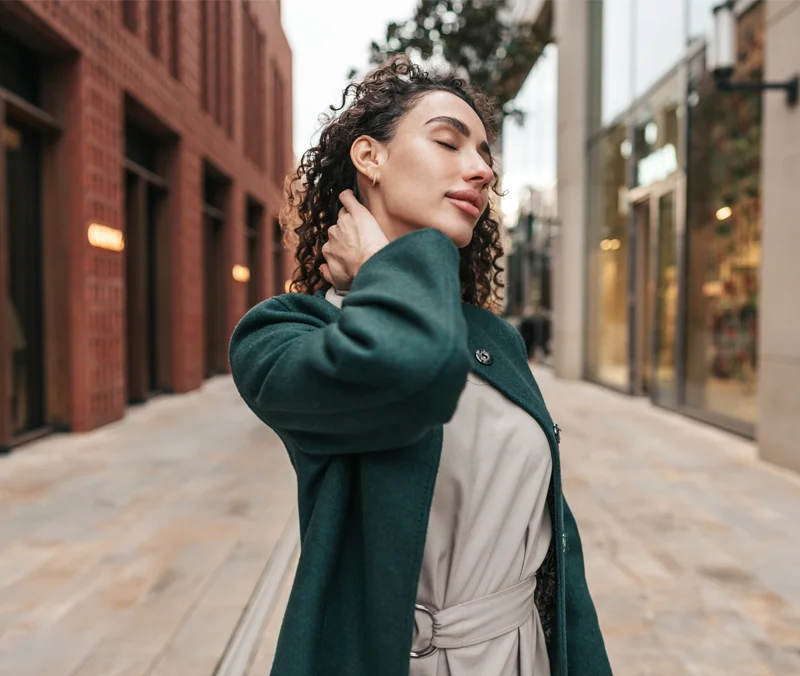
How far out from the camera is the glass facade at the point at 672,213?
797cm

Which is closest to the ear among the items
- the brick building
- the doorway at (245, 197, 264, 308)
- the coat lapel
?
the coat lapel

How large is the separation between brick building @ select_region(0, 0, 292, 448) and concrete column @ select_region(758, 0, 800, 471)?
22.0 feet

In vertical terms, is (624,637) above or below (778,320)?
below

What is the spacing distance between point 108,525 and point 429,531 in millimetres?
4085

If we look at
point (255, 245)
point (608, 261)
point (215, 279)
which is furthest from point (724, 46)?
point (255, 245)

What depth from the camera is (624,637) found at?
3.06 meters

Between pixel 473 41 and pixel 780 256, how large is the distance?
5728mm

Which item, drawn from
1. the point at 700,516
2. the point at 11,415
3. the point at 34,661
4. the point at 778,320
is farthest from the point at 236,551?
the point at 778,320

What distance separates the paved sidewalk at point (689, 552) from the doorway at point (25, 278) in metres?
5.45

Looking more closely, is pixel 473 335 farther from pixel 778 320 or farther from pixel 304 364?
pixel 778 320

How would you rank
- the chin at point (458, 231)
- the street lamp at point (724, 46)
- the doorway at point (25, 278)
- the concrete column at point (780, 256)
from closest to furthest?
the chin at point (458, 231)
the concrete column at point (780, 256)
the street lamp at point (724, 46)
the doorway at point (25, 278)

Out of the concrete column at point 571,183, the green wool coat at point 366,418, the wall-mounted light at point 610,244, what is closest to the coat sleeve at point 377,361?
the green wool coat at point 366,418

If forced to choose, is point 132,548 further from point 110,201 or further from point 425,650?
point 110,201

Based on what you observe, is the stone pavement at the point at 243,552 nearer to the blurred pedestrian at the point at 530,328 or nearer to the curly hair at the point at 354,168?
the curly hair at the point at 354,168
